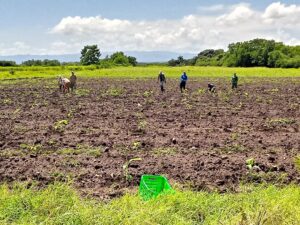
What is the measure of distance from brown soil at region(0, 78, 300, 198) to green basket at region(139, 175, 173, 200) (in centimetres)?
48

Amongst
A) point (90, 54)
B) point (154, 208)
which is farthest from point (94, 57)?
point (154, 208)

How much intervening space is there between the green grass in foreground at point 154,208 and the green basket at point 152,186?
0.23m

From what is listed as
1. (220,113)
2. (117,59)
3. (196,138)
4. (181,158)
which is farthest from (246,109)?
(117,59)

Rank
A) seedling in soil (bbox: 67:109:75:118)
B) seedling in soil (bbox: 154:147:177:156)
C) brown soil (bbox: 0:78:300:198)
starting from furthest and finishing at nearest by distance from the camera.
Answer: seedling in soil (bbox: 67:109:75:118) → seedling in soil (bbox: 154:147:177:156) → brown soil (bbox: 0:78:300:198)

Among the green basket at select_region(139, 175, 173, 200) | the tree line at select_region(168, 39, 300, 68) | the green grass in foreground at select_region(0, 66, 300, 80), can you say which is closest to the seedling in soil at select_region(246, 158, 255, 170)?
the green basket at select_region(139, 175, 173, 200)

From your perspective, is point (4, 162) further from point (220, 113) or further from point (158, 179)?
point (220, 113)

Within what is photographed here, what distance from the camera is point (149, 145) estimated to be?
38.0ft

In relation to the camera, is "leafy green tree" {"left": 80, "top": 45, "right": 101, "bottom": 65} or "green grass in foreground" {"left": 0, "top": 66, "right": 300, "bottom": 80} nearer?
"green grass in foreground" {"left": 0, "top": 66, "right": 300, "bottom": 80}

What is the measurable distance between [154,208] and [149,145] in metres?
5.33

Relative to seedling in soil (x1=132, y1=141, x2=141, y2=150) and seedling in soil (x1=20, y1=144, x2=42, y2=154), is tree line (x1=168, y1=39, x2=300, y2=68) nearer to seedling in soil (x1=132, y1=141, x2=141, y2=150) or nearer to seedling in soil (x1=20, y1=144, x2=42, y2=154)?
seedling in soil (x1=132, y1=141, x2=141, y2=150)

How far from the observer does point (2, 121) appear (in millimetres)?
16156

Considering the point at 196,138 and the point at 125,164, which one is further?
the point at 196,138

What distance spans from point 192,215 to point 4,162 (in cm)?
521

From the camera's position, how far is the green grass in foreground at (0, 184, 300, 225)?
19.1 ft
